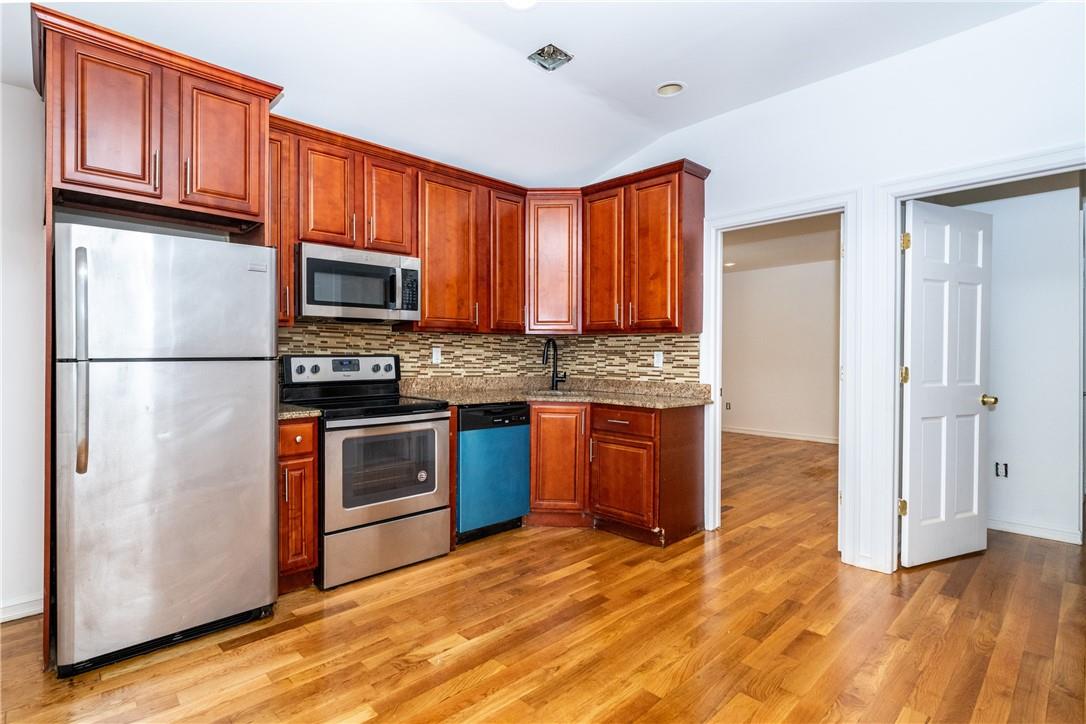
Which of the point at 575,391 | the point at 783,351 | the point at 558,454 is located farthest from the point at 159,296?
the point at 783,351

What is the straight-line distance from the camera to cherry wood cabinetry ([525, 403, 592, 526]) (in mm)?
3684

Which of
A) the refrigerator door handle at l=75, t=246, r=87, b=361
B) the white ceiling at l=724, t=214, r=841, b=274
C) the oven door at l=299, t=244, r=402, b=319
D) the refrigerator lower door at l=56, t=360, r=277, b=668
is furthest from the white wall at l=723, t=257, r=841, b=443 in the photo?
the refrigerator door handle at l=75, t=246, r=87, b=361

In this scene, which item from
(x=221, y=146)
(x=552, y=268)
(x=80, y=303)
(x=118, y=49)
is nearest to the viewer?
(x=80, y=303)

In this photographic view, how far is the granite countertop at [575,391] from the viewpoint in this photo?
349cm

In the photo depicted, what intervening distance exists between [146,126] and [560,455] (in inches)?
109

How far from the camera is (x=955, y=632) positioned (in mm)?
2320

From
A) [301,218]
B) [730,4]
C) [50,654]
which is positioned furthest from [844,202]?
[50,654]

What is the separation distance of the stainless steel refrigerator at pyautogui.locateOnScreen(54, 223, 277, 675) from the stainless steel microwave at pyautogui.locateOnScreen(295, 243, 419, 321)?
513 millimetres

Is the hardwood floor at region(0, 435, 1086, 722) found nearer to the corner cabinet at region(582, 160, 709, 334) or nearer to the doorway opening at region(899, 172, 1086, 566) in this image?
the doorway opening at region(899, 172, 1086, 566)

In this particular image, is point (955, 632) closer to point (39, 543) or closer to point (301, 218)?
point (301, 218)

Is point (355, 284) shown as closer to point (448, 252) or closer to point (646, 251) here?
point (448, 252)

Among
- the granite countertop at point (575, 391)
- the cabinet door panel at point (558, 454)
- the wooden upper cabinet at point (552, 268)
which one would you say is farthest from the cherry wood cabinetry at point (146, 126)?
the cabinet door panel at point (558, 454)

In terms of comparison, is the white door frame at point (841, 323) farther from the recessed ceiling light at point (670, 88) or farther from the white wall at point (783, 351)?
the white wall at point (783, 351)

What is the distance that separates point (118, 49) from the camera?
6.88ft
